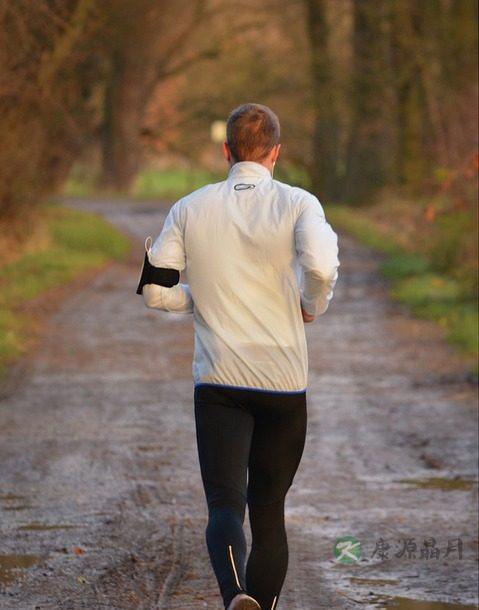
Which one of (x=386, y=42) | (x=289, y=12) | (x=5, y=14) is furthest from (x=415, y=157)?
(x=5, y=14)

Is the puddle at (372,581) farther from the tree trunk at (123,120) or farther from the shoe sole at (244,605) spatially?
the tree trunk at (123,120)

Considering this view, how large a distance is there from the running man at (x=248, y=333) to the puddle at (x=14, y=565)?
1.66 metres

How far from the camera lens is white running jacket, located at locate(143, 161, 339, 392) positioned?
4.82 metres

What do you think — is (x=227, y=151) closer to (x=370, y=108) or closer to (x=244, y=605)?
(x=244, y=605)

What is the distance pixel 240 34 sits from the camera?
146 ft

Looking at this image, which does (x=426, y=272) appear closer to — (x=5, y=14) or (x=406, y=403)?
(x=5, y=14)

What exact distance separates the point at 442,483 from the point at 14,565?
2.80m

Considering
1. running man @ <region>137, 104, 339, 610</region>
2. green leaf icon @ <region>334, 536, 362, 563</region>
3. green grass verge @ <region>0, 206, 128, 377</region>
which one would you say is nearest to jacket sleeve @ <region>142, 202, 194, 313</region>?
running man @ <region>137, 104, 339, 610</region>

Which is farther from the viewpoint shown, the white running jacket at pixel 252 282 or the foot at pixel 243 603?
the white running jacket at pixel 252 282

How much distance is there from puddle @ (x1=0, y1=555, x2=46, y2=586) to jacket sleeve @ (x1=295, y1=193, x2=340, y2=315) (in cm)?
215

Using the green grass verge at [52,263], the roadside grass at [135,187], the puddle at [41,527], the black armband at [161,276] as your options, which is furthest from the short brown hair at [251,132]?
the roadside grass at [135,187]

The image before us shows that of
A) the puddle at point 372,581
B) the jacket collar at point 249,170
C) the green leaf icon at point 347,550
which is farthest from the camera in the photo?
the green leaf icon at point 347,550

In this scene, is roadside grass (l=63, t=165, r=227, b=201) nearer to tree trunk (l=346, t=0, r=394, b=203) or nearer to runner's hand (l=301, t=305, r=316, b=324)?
tree trunk (l=346, t=0, r=394, b=203)

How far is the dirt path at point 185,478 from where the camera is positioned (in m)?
6.25
